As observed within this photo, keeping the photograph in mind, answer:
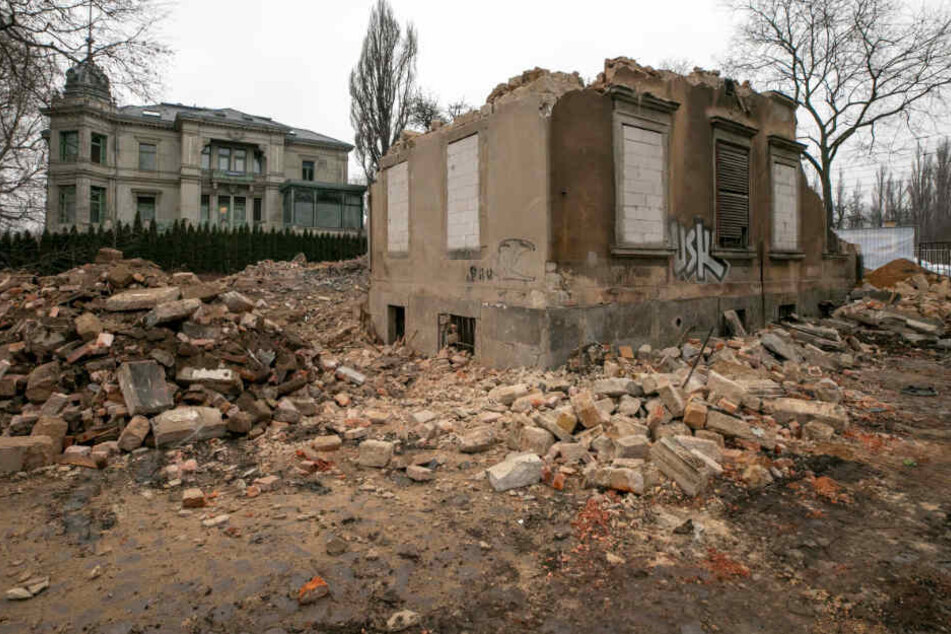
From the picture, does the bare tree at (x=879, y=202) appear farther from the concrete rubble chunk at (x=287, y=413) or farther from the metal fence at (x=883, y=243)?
the concrete rubble chunk at (x=287, y=413)

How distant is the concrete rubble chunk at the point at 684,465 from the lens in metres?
4.41

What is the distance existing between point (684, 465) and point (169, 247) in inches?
937

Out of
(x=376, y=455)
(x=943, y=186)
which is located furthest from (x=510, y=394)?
(x=943, y=186)

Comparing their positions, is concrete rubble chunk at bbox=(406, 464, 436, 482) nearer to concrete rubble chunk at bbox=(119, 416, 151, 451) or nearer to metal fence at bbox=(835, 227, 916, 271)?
concrete rubble chunk at bbox=(119, 416, 151, 451)

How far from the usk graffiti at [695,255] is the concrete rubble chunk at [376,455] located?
6.35 metres

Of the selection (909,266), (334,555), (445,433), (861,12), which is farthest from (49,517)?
(861,12)

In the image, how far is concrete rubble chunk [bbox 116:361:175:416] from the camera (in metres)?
5.60

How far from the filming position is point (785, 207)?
1221cm

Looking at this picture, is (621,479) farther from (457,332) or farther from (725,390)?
(457,332)

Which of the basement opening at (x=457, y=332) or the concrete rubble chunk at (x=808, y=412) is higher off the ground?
the basement opening at (x=457, y=332)

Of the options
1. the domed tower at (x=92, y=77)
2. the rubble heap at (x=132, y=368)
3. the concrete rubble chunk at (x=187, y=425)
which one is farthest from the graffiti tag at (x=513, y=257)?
the domed tower at (x=92, y=77)

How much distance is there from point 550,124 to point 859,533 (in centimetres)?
590

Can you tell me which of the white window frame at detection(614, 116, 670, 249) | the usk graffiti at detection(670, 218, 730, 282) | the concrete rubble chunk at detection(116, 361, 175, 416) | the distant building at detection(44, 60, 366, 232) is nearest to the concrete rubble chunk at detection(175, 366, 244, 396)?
the concrete rubble chunk at detection(116, 361, 175, 416)

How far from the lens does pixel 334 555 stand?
3555 mm
